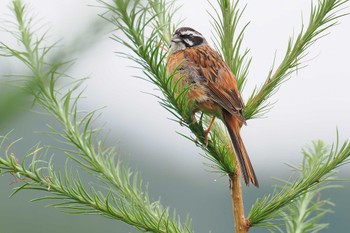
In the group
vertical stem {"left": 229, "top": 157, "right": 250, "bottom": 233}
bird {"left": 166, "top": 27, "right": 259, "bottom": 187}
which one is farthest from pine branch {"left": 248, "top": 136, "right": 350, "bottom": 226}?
Answer: bird {"left": 166, "top": 27, "right": 259, "bottom": 187}

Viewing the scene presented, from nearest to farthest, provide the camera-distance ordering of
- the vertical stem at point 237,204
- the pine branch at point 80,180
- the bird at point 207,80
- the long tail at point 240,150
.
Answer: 1. the pine branch at point 80,180
2. the vertical stem at point 237,204
3. the long tail at point 240,150
4. the bird at point 207,80

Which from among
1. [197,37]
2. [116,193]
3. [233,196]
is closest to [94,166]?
[116,193]

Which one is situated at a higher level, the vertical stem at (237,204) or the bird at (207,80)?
the bird at (207,80)

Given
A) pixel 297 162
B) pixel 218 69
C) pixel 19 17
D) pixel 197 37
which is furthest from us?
pixel 197 37

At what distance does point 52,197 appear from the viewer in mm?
1905

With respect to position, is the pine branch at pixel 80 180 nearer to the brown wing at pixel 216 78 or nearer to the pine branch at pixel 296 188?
the pine branch at pixel 296 188

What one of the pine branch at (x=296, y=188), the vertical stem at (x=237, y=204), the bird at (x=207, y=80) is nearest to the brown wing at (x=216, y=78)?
the bird at (x=207, y=80)

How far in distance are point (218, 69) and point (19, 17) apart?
87.8 inches

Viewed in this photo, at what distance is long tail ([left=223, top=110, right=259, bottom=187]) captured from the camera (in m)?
2.43

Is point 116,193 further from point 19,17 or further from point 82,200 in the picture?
point 19,17

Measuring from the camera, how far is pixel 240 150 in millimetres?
2602

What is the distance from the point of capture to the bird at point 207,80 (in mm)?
3015

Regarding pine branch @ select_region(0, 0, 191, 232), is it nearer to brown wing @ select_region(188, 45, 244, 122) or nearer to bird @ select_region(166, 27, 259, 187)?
bird @ select_region(166, 27, 259, 187)

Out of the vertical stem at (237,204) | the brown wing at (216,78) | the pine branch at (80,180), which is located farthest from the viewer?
the brown wing at (216,78)
